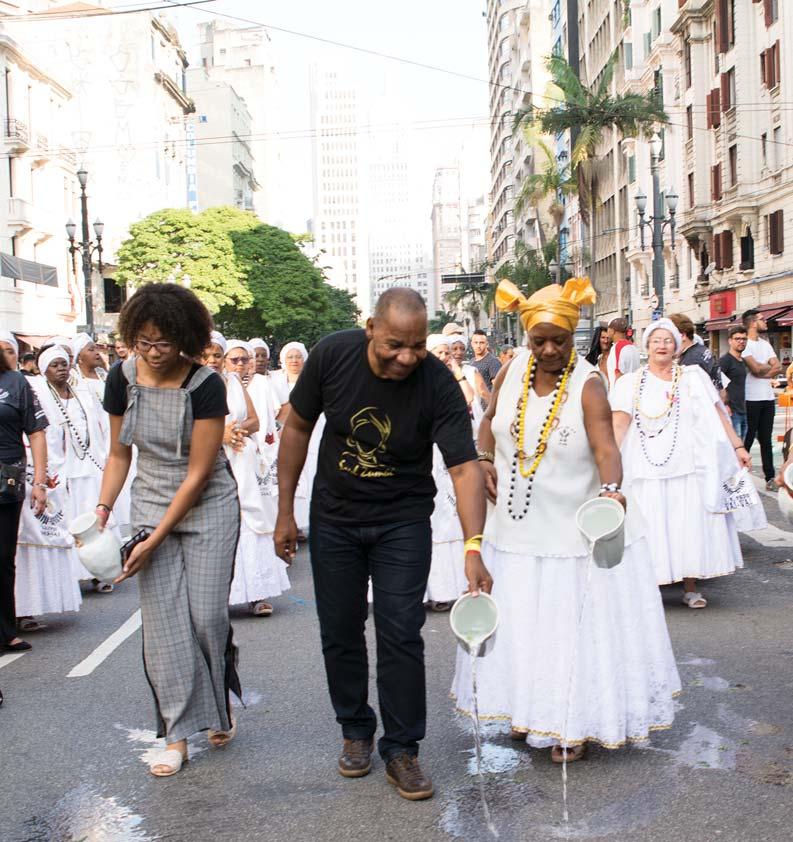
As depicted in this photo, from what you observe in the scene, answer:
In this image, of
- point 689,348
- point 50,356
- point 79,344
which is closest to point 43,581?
point 50,356

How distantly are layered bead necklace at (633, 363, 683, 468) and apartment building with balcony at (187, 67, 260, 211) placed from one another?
100 meters

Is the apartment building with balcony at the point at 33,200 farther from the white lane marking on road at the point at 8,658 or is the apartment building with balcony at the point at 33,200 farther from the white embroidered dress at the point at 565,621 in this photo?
the white embroidered dress at the point at 565,621

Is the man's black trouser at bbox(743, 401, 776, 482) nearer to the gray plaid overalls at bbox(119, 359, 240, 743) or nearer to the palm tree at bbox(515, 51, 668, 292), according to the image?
the gray plaid overalls at bbox(119, 359, 240, 743)

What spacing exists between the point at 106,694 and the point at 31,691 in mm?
449

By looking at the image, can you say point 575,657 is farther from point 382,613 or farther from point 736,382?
point 736,382

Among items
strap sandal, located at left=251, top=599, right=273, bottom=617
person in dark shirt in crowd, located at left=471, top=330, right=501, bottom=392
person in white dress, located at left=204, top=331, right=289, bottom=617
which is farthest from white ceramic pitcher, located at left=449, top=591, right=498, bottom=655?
person in dark shirt in crowd, located at left=471, top=330, right=501, bottom=392

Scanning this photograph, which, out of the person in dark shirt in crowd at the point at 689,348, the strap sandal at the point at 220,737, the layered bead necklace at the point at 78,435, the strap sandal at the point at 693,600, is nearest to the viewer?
the strap sandal at the point at 220,737

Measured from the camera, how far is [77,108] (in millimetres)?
67062

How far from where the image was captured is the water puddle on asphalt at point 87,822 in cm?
421

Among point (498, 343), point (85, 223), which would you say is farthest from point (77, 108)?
point (498, 343)

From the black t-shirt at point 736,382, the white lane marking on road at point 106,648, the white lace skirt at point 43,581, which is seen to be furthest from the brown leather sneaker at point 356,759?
the black t-shirt at point 736,382

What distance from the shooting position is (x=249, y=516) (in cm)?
833

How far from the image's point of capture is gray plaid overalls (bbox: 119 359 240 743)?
4852 millimetres

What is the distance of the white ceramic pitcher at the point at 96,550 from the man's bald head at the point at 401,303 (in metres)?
1.41
